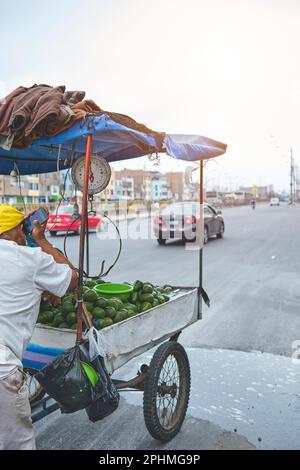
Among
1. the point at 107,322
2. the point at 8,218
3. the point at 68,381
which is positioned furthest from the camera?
the point at 107,322

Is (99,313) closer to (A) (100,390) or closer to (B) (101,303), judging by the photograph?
(B) (101,303)

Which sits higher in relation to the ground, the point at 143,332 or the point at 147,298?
the point at 147,298

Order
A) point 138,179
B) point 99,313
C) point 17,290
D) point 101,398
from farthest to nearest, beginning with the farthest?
point 138,179 → point 99,313 → point 101,398 → point 17,290

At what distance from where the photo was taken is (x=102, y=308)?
3.58 meters

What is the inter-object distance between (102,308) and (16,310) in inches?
44.5

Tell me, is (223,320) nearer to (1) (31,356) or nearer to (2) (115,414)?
(2) (115,414)

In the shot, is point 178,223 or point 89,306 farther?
point 178,223

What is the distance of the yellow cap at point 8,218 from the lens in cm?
264

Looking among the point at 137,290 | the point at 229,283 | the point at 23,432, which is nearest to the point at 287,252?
the point at 229,283

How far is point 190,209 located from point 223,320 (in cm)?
1053

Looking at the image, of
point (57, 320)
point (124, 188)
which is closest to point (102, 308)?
point (57, 320)

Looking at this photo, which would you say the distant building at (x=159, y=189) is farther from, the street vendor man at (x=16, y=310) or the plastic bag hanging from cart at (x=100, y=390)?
the street vendor man at (x=16, y=310)

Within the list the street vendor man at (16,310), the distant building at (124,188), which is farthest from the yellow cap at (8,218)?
the distant building at (124,188)
